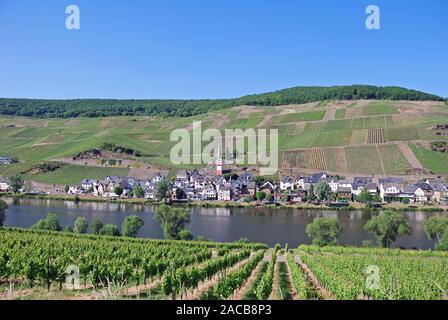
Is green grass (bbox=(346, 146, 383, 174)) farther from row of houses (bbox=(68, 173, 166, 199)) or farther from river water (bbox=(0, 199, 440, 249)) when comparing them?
row of houses (bbox=(68, 173, 166, 199))

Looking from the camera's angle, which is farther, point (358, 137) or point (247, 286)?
point (358, 137)

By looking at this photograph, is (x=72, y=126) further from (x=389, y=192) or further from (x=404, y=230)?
(x=404, y=230)

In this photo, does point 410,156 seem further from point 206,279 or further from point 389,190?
point 206,279

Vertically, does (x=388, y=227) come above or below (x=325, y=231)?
above

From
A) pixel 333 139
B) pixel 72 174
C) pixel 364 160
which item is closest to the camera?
pixel 364 160

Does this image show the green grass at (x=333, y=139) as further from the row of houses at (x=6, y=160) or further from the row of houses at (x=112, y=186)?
the row of houses at (x=6, y=160)

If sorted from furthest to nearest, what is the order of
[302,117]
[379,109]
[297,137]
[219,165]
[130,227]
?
[302,117] < [379,109] < [297,137] < [219,165] < [130,227]

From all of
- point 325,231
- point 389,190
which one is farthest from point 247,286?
point 389,190
